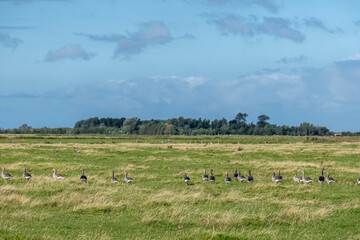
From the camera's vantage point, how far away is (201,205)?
1855 cm

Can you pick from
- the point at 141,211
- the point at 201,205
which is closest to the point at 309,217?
the point at 201,205

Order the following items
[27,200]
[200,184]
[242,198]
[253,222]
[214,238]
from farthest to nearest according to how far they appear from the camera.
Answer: [200,184]
[242,198]
[27,200]
[253,222]
[214,238]

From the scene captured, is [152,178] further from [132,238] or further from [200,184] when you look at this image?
[132,238]

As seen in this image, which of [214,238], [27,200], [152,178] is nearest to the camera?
[214,238]

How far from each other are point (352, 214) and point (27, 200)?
1216cm

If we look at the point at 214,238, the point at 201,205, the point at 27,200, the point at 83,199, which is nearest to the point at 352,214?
the point at 201,205

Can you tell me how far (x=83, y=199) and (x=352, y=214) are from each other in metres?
10.2

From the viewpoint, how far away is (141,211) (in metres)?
17.1

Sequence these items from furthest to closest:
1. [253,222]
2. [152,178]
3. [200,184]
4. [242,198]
A: [152,178] < [200,184] < [242,198] < [253,222]

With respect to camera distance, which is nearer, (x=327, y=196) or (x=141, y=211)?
(x=141, y=211)

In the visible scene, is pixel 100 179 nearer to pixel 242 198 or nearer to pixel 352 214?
pixel 242 198

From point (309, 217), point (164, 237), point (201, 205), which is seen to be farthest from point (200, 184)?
point (164, 237)

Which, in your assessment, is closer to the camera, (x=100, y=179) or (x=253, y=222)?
(x=253, y=222)

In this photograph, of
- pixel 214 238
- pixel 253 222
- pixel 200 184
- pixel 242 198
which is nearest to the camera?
pixel 214 238
